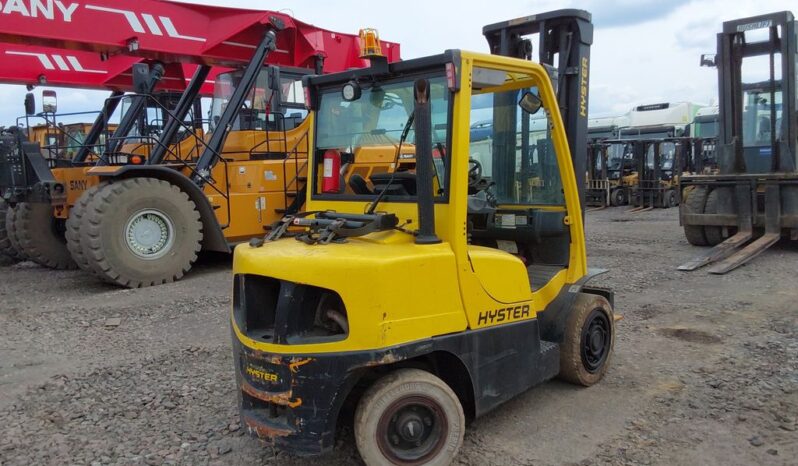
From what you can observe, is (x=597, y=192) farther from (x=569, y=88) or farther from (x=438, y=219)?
(x=438, y=219)

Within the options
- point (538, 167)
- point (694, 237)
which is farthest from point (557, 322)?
point (694, 237)

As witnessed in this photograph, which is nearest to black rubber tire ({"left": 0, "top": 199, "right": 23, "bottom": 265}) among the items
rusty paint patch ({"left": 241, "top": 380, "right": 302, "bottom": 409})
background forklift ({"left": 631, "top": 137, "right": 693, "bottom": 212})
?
rusty paint patch ({"left": 241, "top": 380, "right": 302, "bottom": 409})

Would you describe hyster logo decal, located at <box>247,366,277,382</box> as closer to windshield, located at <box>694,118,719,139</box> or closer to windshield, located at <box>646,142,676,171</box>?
windshield, located at <box>646,142,676,171</box>

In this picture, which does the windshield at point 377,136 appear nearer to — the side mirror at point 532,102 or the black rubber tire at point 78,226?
the side mirror at point 532,102

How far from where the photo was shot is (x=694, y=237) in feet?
35.3

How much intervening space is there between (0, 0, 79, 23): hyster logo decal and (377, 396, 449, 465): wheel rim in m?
7.62

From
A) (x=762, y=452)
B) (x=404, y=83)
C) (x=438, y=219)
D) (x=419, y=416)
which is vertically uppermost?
(x=404, y=83)

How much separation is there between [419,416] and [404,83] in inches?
71.5

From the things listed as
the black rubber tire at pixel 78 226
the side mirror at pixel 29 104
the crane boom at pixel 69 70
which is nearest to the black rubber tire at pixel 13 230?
the side mirror at pixel 29 104

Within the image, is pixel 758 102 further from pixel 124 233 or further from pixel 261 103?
pixel 124 233

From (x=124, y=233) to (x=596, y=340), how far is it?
603 cm

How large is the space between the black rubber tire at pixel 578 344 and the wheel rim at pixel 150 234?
5.86 m

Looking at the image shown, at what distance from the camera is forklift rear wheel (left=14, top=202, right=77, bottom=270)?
968 centimetres

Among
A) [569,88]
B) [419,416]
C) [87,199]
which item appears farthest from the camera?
[87,199]
